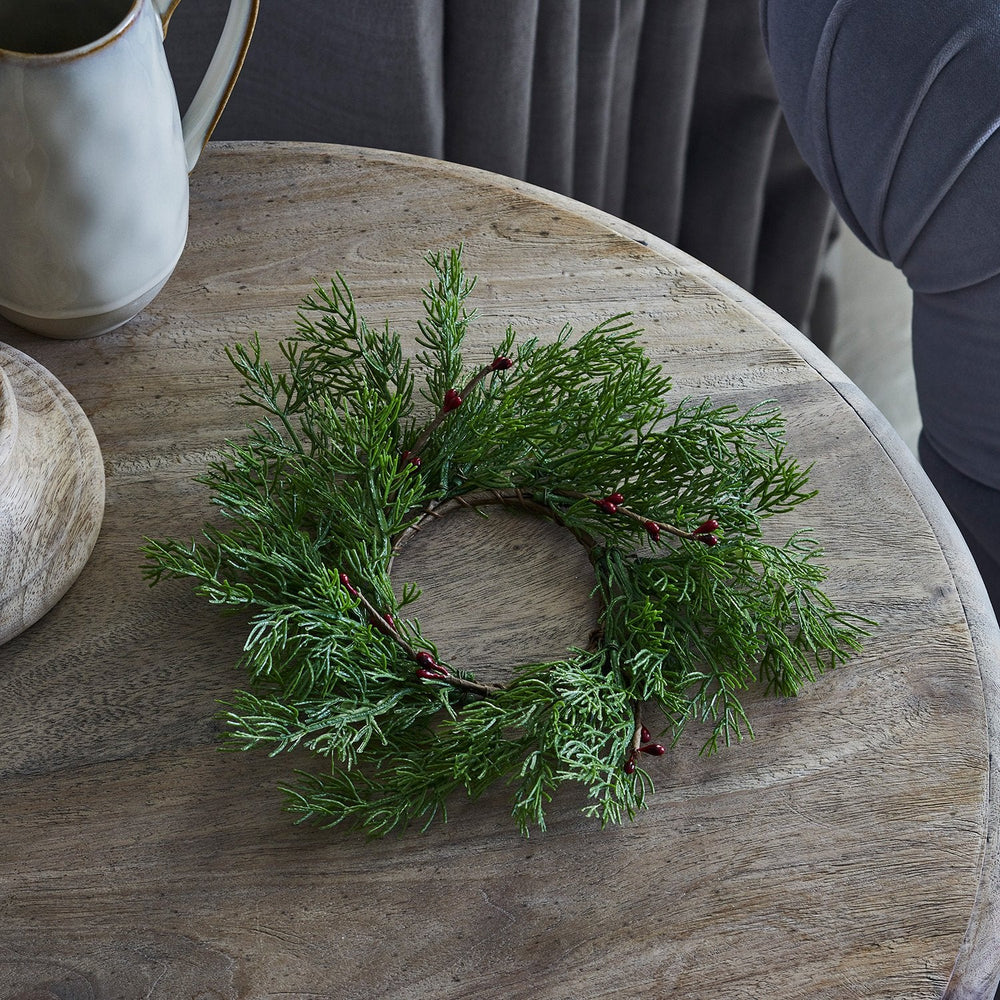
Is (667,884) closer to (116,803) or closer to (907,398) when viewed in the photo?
(116,803)

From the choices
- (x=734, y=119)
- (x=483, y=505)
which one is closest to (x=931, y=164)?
(x=483, y=505)

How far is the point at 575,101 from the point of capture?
1181mm

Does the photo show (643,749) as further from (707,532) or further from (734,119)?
(734,119)

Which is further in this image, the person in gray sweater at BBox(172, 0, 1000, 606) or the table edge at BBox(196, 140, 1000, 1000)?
the person in gray sweater at BBox(172, 0, 1000, 606)

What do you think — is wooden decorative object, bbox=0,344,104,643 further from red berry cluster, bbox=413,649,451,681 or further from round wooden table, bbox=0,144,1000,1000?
red berry cluster, bbox=413,649,451,681

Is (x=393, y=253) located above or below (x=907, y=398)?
above

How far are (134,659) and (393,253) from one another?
1.04ft

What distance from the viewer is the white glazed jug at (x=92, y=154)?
0.52 meters

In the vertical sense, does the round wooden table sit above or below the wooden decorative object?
below

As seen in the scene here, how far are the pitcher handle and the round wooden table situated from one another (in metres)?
0.12

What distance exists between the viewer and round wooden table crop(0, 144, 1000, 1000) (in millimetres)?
440

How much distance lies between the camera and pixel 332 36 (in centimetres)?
103

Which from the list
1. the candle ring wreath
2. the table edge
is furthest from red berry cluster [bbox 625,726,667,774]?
the table edge

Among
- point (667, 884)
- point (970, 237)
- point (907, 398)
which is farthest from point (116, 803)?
point (907, 398)
